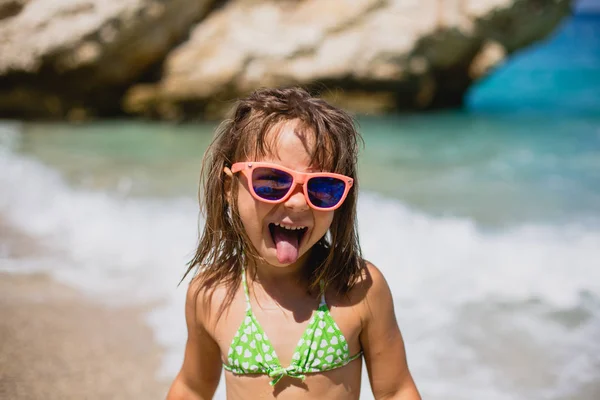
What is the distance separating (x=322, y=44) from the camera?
9820mm

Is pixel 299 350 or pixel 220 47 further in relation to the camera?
pixel 220 47

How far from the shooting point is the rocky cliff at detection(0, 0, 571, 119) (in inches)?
363

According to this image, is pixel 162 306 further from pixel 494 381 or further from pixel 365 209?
pixel 365 209

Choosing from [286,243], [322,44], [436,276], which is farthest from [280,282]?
[322,44]

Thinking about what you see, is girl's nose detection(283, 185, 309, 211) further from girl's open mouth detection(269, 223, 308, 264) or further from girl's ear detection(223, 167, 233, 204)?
girl's ear detection(223, 167, 233, 204)

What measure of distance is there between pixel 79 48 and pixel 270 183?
862cm

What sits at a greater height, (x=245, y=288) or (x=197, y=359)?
(x=245, y=288)

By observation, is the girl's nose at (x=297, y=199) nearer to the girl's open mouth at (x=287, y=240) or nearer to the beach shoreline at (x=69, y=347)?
the girl's open mouth at (x=287, y=240)

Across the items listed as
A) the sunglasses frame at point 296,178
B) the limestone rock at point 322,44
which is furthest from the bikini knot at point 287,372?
the limestone rock at point 322,44

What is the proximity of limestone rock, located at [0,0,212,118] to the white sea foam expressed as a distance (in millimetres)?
3898

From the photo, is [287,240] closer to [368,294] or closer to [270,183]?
[270,183]

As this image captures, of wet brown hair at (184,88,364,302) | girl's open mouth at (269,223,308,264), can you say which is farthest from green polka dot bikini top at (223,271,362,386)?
girl's open mouth at (269,223,308,264)

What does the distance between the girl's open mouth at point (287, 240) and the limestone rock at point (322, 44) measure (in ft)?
25.9

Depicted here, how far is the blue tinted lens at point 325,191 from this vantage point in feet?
5.38
